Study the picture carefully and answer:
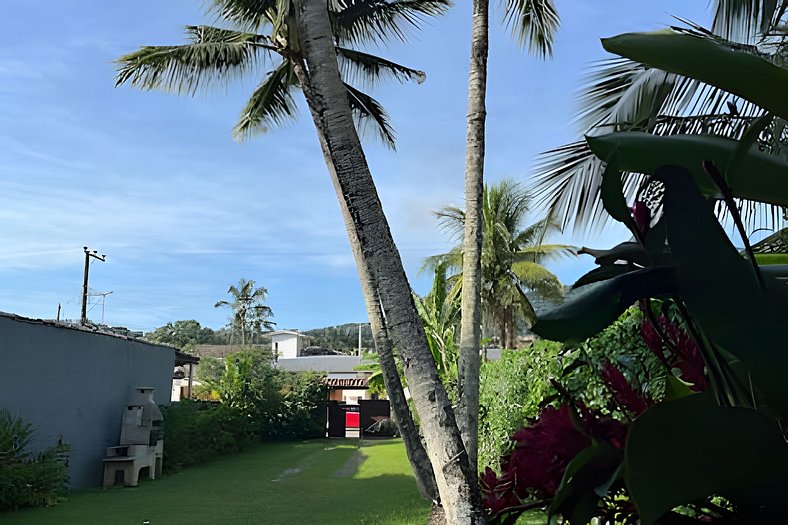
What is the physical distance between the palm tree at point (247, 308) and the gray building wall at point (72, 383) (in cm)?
4112

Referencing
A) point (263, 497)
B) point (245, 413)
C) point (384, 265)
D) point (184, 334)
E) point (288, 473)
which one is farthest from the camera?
point (184, 334)

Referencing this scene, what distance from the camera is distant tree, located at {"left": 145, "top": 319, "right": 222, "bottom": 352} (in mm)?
70294

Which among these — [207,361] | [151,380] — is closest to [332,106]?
[151,380]

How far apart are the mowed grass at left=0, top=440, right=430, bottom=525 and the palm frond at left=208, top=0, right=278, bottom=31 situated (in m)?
7.83

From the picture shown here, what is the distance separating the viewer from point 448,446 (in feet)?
11.3

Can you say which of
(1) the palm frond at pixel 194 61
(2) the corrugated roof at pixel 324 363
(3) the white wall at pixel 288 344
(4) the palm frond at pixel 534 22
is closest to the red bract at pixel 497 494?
(4) the palm frond at pixel 534 22

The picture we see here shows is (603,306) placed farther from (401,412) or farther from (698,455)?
(401,412)

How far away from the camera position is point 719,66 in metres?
0.58

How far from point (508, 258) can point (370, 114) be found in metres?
11.1

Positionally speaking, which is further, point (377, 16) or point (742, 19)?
point (377, 16)

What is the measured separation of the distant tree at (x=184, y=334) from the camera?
70.3 m

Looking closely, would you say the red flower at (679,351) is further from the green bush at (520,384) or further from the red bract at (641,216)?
the green bush at (520,384)

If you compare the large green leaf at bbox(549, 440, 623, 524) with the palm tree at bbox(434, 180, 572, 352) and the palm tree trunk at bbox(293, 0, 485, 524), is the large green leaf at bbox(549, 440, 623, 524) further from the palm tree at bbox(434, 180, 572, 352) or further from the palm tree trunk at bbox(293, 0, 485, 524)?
the palm tree at bbox(434, 180, 572, 352)

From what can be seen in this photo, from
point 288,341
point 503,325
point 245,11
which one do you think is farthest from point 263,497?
point 288,341
